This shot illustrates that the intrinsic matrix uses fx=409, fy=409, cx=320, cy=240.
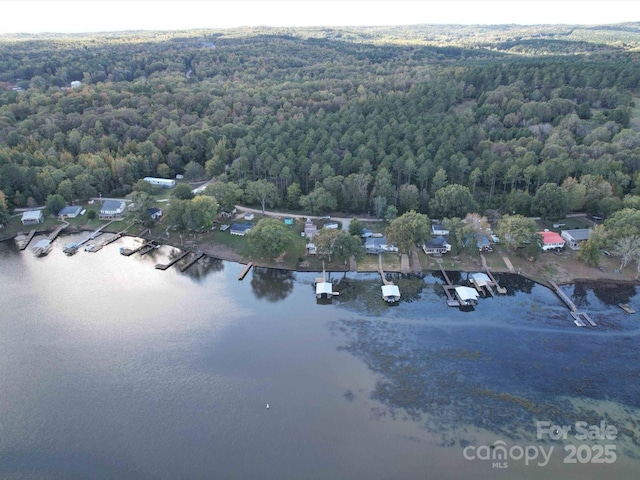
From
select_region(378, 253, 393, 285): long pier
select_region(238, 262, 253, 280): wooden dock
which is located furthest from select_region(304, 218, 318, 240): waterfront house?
select_region(378, 253, 393, 285): long pier

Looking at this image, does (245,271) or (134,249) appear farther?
(134,249)

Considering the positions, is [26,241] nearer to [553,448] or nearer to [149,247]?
[149,247]

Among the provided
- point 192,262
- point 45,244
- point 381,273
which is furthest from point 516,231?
point 45,244

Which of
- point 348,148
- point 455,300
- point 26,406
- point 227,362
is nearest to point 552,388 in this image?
point 455,300

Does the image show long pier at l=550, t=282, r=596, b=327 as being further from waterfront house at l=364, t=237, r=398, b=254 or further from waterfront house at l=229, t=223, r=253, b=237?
waterfront house at l=229, t=223, r=253, b=237

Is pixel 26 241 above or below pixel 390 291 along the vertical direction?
below

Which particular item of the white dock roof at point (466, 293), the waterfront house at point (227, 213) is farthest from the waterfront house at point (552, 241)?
the waterfront house at point (227, 213)

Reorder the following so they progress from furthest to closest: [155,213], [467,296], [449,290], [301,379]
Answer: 1. [155,213]
2. [449,290]
3. [467,296]
4. [301,379]
